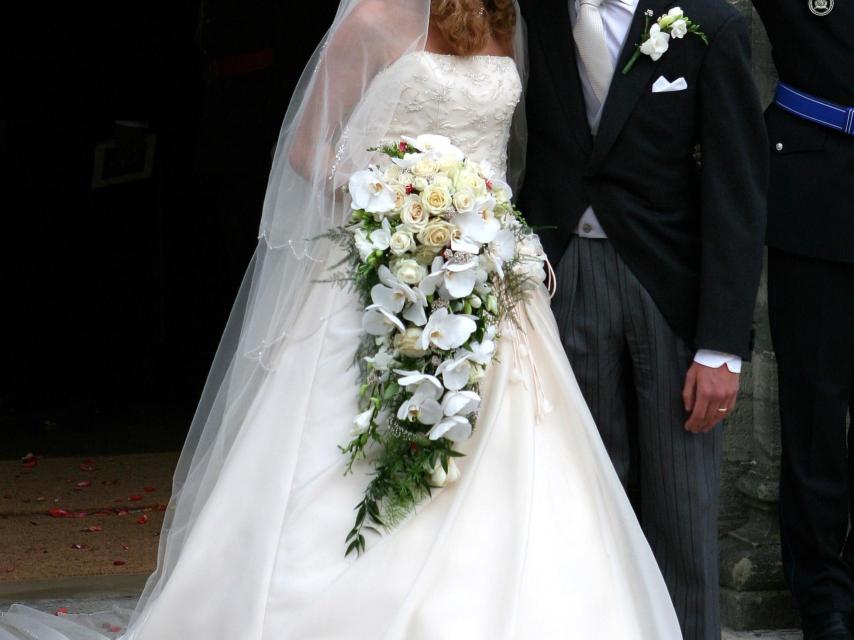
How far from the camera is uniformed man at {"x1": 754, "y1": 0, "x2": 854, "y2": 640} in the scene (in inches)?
142

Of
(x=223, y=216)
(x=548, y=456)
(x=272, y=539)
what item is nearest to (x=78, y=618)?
(x=272, y=539)

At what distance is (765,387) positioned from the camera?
13.4 feet

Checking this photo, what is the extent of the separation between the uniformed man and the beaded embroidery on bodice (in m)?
0.97

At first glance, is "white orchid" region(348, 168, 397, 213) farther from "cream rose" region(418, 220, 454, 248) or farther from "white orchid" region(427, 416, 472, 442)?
"white orchid" region(427, 416, 472, 442)

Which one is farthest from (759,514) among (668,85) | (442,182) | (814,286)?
(442,182)

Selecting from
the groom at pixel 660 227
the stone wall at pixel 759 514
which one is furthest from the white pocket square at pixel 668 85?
the stone wall at pixel 759 514

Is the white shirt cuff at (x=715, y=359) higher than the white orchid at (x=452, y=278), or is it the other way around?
the white orchid at (x=452, y=278)

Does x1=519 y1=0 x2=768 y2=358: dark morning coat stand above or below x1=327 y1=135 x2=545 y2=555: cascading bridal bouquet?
above

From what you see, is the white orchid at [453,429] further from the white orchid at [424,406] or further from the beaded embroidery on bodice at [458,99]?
the beaded embroidery on bodice at [458,99]

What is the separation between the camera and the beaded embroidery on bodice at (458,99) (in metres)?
3.02

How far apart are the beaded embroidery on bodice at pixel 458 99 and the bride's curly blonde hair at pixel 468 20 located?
4 centimetres

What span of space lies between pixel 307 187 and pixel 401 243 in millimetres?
466

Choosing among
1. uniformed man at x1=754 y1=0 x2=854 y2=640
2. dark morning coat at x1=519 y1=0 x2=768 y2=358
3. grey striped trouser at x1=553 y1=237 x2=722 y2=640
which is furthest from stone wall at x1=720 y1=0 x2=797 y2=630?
dark morning coat at x1=519 y1=0 x2=768 y2=358

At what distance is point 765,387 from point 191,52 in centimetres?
481
